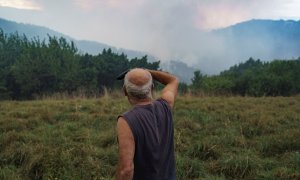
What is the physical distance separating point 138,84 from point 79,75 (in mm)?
30618

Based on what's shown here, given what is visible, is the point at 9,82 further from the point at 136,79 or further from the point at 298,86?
the point at 136,79

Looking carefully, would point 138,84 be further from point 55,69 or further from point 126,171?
point 55,69

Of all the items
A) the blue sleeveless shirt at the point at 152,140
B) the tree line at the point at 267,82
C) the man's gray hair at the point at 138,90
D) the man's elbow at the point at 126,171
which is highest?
the tree line at the point at 267,82

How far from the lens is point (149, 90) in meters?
2.56

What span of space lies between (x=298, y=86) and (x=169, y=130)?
26.0 metres

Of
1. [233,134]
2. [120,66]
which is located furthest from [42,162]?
[120,66]

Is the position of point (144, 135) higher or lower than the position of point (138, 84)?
lower

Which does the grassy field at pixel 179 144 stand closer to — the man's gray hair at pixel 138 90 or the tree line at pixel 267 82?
the man's gray hair at pixel 138 90

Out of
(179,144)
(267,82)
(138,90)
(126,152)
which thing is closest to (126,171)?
(126,152)

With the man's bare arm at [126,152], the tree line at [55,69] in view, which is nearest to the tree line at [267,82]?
the tree line at [55,69]

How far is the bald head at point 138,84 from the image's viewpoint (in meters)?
2.50

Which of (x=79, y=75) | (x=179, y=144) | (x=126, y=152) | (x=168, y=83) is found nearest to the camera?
(x=126, y=152)

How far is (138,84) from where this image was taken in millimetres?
2500

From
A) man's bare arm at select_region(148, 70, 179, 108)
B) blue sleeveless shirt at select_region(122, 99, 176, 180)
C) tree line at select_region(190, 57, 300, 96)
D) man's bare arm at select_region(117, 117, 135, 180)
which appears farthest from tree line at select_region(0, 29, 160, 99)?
man's bare arm at select_region(117, 117, 135, 180)
